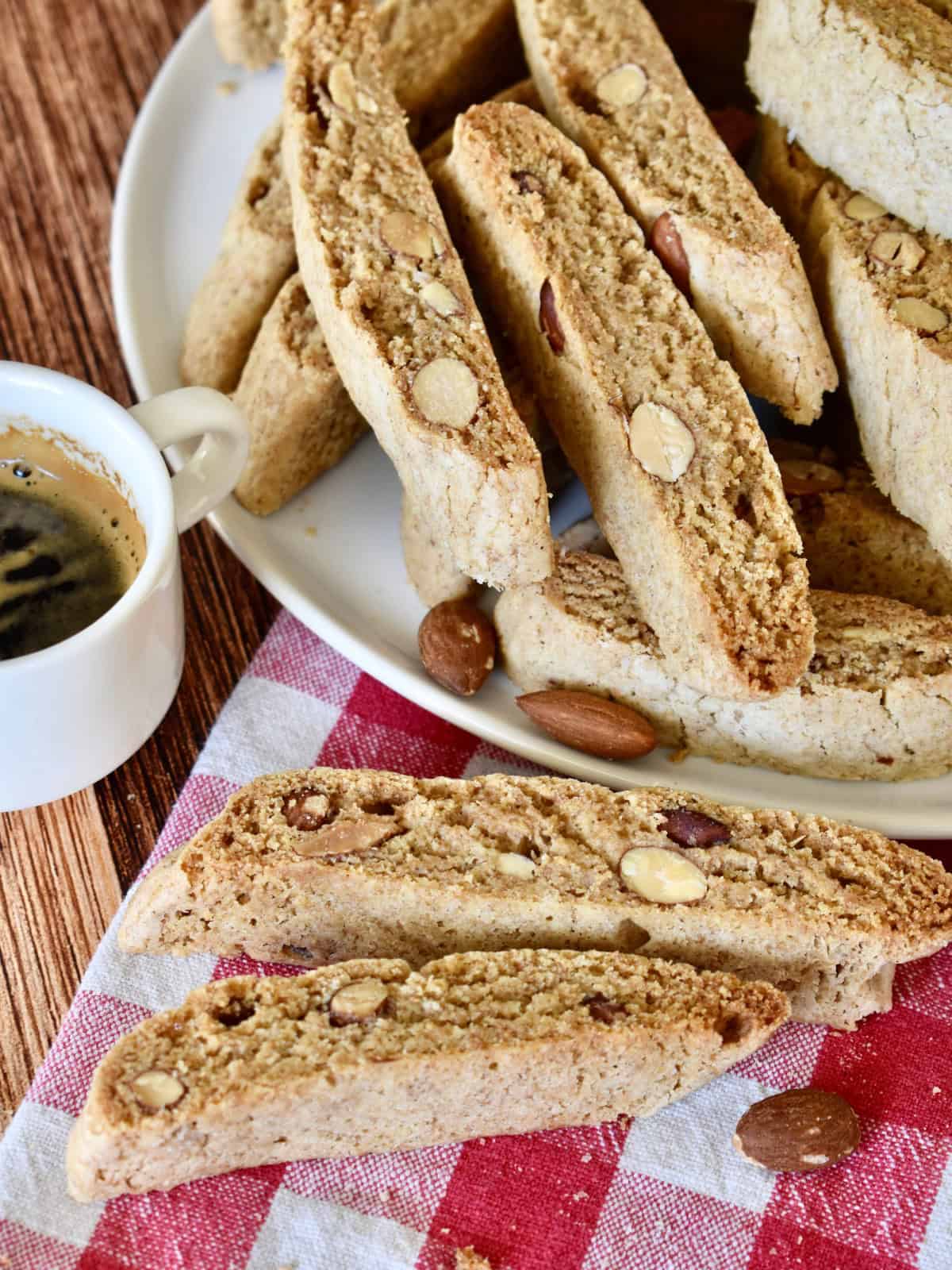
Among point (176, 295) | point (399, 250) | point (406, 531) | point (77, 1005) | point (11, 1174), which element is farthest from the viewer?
point (176, 295)

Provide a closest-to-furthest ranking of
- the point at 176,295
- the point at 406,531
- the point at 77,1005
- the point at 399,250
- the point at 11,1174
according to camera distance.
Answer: the point at 11,1174
the point at 77,1005
the point at 399,250
the point at 406,531
the point at 176,295

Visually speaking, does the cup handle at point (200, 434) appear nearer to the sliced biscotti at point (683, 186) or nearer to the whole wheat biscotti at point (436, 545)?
the whole wheat biscotti at point (436, 545)

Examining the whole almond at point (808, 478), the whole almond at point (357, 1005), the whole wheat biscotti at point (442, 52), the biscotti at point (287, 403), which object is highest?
the whole wheat biscotti at point (442, 52)

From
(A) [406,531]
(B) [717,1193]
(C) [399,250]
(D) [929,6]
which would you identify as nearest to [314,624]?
(A) [406,531]

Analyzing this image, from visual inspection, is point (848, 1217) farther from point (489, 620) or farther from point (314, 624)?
point (314, 624)

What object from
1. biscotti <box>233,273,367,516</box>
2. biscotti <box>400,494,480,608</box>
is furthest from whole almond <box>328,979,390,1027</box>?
biscotti <box>233,273,367,516</box>

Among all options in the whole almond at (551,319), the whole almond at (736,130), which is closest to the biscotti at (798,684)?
the whole almond at (551,319)

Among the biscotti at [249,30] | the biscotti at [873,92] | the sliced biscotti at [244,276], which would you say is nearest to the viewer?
the biscotti at [873,92]
